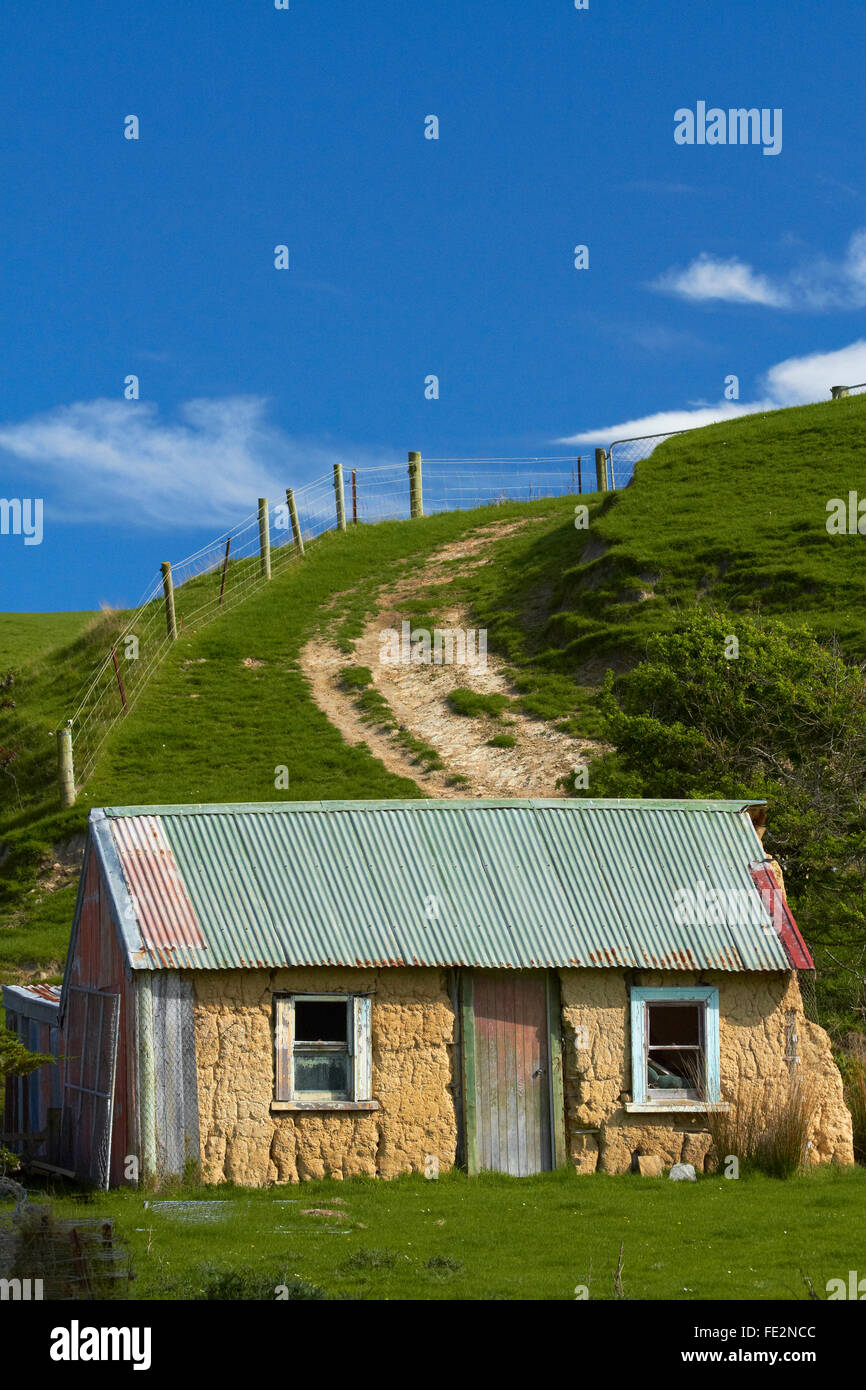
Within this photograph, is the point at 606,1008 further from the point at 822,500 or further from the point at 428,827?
the point at 822,500

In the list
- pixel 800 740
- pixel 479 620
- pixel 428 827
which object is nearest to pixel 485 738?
pixel 479 620

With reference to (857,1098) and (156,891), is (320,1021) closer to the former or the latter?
(156,891)

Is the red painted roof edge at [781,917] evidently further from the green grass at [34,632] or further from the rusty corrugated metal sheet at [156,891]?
the green grass at [34,632]

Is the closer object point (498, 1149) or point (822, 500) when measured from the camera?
point (498, 1149)

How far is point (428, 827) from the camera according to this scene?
19.0m

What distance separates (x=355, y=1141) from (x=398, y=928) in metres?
2.45

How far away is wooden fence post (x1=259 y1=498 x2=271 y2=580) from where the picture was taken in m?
52.3

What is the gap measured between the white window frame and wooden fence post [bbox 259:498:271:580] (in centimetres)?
3661

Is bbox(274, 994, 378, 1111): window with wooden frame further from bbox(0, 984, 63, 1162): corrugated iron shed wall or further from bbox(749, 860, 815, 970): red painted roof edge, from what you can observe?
bbox(749, 860, 815, 970): red painted roof edge

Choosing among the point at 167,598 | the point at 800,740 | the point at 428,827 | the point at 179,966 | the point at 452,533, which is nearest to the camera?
the point at 179,966

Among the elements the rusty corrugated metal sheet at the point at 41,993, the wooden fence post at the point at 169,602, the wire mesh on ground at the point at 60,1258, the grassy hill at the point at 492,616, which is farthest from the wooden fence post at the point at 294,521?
the wire mesh on ground at the point at 60,1258

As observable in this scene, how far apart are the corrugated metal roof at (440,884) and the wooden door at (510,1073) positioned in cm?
46

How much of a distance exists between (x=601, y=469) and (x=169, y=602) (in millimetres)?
23956

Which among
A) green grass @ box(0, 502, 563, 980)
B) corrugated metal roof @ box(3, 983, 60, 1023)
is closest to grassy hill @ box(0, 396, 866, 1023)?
green grass @ box(0, 502, 563, 980)
